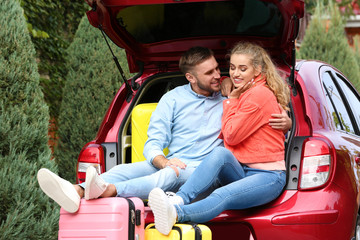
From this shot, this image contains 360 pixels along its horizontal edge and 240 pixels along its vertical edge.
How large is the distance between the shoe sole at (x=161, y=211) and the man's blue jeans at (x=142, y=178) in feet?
1.32

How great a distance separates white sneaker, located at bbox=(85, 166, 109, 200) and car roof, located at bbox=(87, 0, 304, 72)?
1379mm

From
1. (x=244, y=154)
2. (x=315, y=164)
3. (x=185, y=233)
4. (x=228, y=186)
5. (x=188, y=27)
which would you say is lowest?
(x=185, y=233)

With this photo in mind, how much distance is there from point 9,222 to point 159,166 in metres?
1.24

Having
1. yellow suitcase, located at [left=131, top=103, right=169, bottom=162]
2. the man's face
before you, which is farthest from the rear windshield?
yellow suitcase, located at [left=131, top=103, right=169, bottom=162]

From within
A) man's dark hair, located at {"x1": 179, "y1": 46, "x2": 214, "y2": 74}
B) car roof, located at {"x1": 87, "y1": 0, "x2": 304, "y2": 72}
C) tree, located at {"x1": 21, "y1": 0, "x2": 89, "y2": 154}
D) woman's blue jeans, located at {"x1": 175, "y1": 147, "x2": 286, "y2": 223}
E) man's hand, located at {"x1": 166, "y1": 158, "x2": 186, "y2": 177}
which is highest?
tree, located at {"x1": 21, "y1": 0, "x2": 89, "y2": 154}

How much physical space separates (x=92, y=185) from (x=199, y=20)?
77.8 inches

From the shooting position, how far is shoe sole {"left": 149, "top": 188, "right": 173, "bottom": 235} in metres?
3.23

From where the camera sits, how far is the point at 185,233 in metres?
3.23

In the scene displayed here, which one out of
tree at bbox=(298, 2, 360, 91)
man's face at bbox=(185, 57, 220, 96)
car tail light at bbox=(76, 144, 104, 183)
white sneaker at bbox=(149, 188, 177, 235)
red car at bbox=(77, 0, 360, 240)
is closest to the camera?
white sneaker at bbox=(149, 188, 177, 235)

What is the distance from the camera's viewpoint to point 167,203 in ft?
10.6

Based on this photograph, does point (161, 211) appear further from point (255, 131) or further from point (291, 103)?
point (291, 103)

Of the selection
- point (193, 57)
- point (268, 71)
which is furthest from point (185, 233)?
point (193, 57)

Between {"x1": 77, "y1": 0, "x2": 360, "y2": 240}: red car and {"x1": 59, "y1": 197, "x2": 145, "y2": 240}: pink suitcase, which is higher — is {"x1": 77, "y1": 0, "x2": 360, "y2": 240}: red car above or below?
A: above

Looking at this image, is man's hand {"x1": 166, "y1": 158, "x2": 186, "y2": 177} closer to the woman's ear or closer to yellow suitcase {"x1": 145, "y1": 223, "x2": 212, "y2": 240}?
yellow suitcase {"x1": 145, "y1": 223, "x2": 212, "y2": 240}
